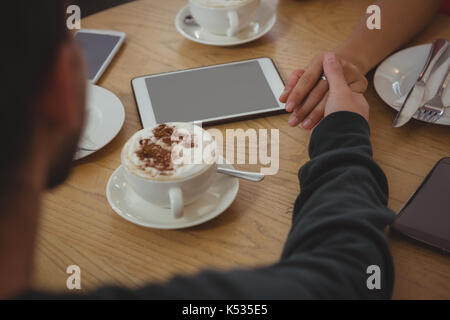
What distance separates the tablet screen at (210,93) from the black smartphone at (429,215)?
31cm

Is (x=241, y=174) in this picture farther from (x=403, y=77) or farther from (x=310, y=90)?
(x=403, y=77)

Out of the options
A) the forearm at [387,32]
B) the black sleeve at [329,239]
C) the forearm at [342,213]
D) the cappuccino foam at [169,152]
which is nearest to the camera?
the black sleeve at [329,239]

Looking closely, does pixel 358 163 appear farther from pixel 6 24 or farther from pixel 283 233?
pixel 6 24

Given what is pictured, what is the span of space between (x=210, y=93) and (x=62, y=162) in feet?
1.64

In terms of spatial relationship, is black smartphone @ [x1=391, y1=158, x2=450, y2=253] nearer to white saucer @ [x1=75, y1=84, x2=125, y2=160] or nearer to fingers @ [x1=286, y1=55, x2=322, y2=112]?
fingers @ [x1=286, y1=55, x2=322, y2=112]

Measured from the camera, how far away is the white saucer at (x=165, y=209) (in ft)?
2.16

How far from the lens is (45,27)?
0.33 m

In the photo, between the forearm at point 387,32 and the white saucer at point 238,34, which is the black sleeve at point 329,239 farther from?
the white saucer at point 238,34

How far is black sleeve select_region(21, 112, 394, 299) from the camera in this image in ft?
1.39

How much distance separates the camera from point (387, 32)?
38.8 inches

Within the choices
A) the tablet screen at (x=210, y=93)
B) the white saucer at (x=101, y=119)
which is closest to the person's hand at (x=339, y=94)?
the tablet screen at (x=210, y=93)

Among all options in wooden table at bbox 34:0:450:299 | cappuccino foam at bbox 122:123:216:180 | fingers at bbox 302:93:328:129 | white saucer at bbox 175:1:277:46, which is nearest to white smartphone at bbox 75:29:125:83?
wooden table at bbox 34:0:450:299

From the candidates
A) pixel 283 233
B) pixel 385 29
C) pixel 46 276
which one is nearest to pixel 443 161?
pixel 283 233

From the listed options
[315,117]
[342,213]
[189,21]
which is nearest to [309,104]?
[315,117]
